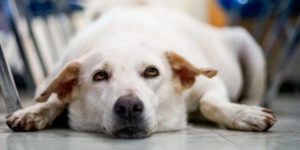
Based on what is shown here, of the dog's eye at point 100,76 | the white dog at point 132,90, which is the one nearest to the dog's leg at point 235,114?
the white dog at point 132,90

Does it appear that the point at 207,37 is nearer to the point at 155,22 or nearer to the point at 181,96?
the point at 155,22

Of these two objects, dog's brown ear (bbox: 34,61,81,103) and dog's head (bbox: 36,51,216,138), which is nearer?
dog's head (bbox: 36,51,216,138)

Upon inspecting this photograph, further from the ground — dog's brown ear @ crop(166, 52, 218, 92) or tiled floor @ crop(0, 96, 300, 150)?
dog's brown ear @ crop(166, 52, 218, 92)

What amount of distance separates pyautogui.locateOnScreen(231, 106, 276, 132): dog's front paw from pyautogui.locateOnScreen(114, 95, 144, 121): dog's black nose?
0.51 metres

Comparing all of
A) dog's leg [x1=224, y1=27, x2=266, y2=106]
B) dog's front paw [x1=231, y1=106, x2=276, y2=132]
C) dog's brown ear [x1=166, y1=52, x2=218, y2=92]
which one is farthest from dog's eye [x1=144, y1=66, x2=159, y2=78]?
dog's leg [x1=224, y1=27, x2=266, y2=106]

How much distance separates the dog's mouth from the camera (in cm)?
166

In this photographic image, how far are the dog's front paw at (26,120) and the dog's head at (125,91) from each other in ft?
0.23

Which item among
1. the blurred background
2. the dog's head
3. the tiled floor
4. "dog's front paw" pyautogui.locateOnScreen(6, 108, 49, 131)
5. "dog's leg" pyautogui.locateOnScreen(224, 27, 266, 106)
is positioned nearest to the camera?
the tiled floor

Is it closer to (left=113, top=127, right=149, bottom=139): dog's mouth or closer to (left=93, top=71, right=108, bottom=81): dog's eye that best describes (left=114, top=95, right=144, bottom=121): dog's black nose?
(left=113, top=127, right=149, bottom=139): dog's mouth

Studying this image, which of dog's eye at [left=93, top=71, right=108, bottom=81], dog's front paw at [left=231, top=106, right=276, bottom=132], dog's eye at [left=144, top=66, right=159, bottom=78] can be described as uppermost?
dog's eye at [left=93, top=71, right=108, bottom=81]

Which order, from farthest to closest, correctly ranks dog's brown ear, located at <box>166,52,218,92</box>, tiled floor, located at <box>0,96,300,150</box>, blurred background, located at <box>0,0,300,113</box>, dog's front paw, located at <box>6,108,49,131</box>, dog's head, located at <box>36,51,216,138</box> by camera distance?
blurred background, located at <box>0,0,300,113</box> < dog's brown ear, located at <box>166,52,218,92</box> < dog's front paw, located at <box>6,108,49,131</box> < dog's head, located at <box>36,51,216,138</box> < tiled floor, located at <box>0,96,300,150</box>

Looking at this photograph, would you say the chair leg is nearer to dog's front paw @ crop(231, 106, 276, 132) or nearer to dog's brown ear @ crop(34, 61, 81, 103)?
dog's brown ear @ crop(34, 61, 81, 103)

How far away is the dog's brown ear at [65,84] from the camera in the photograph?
73.7 inches

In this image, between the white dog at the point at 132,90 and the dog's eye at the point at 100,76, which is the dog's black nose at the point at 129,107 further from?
the dog's eye at the point at 100,76
